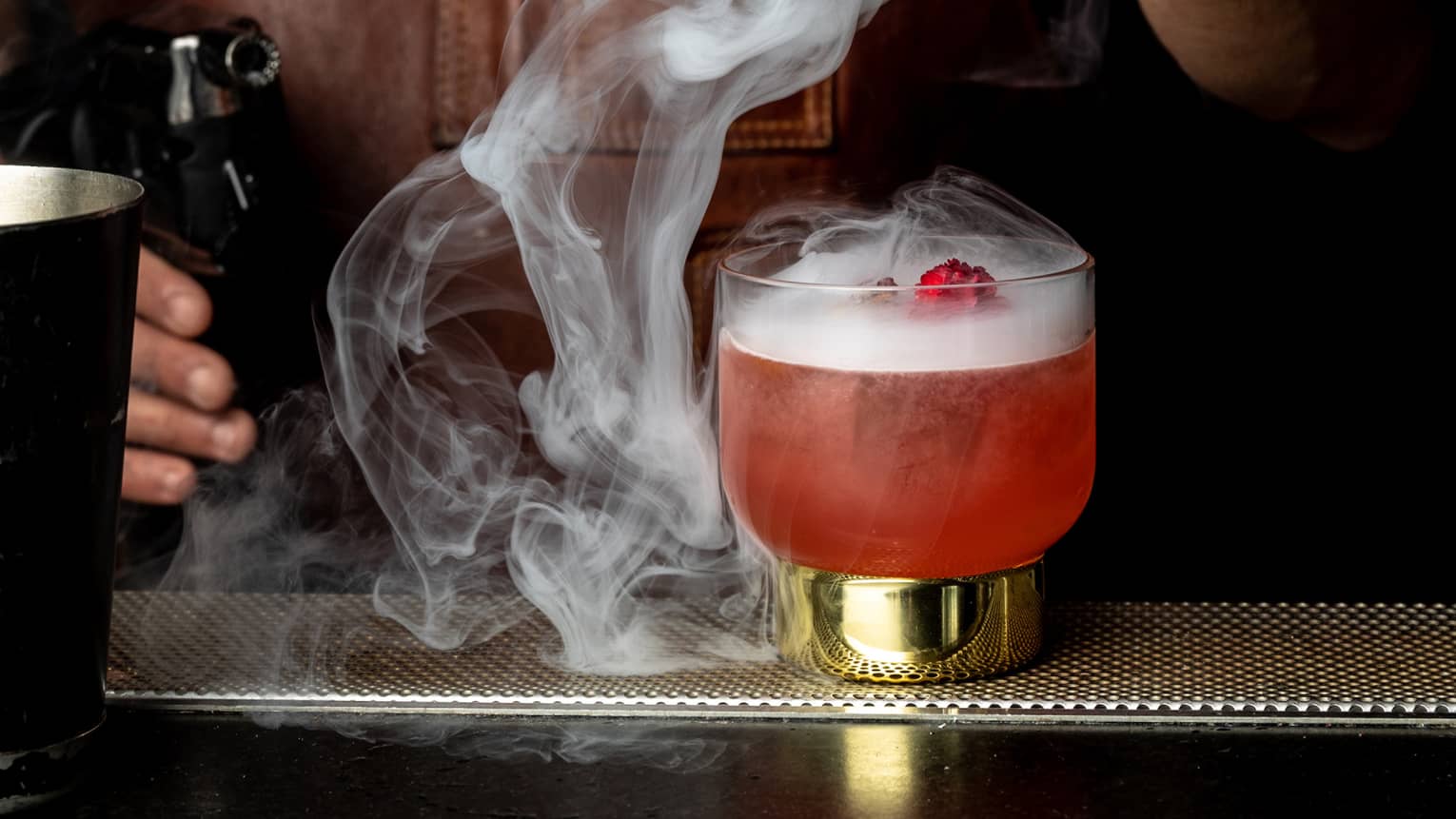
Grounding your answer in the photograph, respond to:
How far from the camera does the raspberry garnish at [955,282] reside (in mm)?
1036

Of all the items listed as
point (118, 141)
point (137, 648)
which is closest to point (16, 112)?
point (118, 141)

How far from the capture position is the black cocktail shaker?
878 mm

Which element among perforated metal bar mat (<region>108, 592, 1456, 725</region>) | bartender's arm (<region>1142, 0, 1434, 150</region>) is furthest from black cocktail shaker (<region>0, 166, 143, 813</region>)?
bartender's arm (<region>1142, 0, 1434, 150</region>)

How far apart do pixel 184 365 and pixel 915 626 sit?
44.7 inches

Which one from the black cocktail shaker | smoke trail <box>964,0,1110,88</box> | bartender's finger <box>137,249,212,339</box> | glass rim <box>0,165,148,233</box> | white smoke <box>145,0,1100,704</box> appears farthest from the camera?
smoke trail <box>964,0,1110,88</box>

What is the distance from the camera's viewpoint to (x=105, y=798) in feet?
3.09

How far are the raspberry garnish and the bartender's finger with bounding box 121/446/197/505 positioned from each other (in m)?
1.19

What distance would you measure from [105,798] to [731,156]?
132 cm

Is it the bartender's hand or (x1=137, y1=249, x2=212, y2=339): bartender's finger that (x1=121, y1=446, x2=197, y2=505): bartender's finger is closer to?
the bartender's hand

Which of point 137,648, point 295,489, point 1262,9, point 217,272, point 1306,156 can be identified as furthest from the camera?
point 1306,156

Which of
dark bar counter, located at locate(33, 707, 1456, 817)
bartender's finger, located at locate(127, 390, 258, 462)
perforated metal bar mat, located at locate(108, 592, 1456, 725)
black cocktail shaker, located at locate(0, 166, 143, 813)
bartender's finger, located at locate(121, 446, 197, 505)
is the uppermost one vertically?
black cocktail shaker, located at locate(0, 166, 143, 813)

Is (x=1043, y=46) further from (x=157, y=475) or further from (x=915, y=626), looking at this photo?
(x=157, y=475)

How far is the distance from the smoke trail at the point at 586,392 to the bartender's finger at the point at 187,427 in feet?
0.72

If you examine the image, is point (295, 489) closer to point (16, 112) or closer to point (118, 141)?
point (118, 141)
